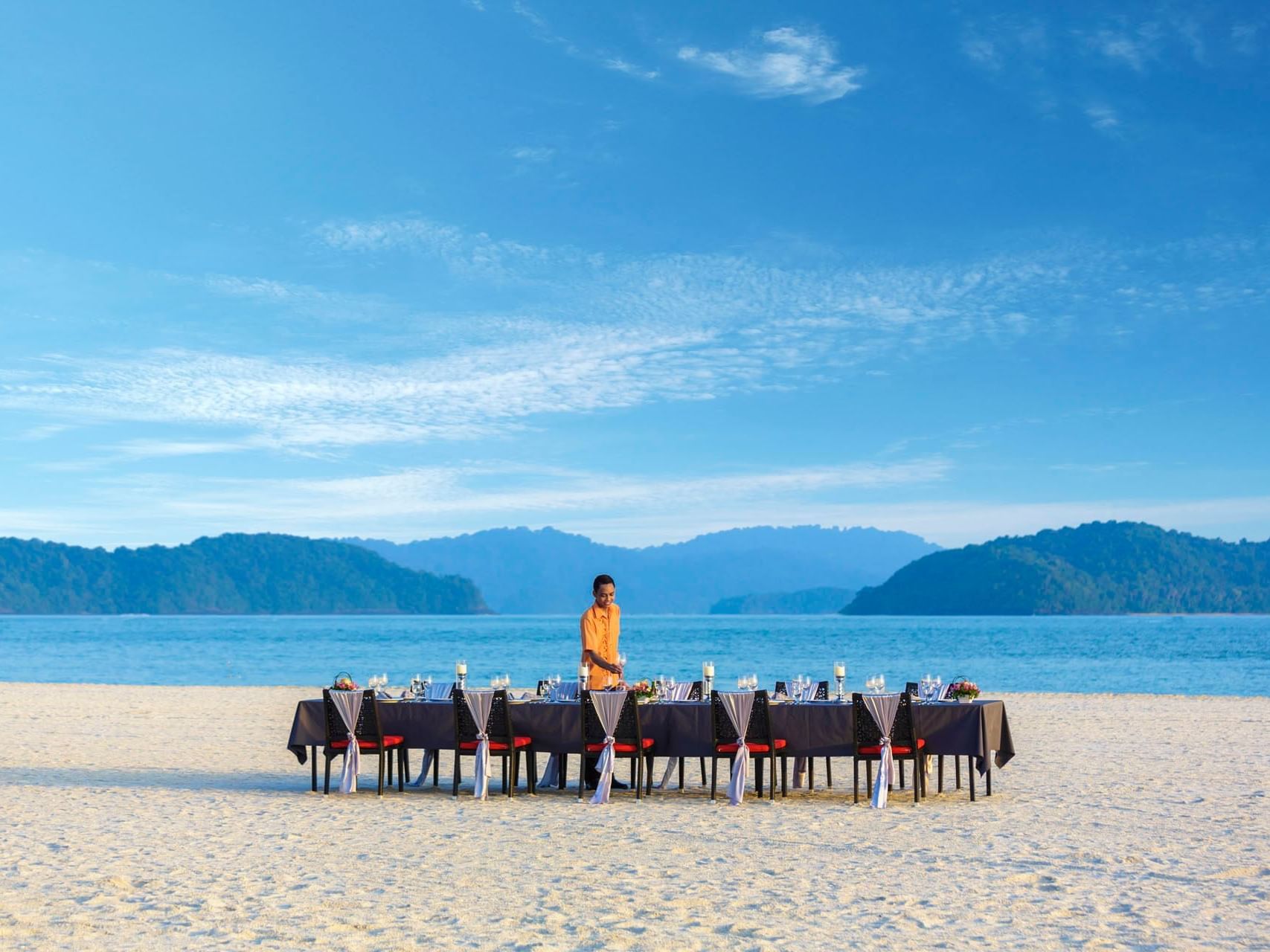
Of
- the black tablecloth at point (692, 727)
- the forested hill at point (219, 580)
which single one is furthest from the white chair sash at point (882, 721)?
the forested hill at point (219, 580)

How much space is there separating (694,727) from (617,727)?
570 millimetres

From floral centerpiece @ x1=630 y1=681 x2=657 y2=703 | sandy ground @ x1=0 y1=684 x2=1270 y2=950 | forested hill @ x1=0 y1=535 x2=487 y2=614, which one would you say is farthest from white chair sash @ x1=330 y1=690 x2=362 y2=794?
forested hill @ x1=0 y1=535 x2=487 y2=614

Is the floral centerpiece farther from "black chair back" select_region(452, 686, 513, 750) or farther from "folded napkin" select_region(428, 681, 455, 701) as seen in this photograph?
"folded napkin" select_region(428, 681, 455, 701)

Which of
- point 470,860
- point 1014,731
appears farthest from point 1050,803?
point 1014,731

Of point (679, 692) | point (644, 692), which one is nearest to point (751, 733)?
point (644, 692)

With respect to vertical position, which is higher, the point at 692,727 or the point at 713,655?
the point at 692,727

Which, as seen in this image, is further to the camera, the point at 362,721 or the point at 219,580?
the point at 219,580

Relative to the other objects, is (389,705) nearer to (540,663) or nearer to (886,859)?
(886,859)

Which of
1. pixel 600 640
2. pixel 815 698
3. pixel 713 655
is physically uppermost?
pixel 600 640

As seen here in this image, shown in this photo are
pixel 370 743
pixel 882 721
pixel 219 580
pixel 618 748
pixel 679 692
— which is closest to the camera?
pixel 882 721

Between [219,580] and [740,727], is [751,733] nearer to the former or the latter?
[740,727]

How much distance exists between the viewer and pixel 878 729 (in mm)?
9320

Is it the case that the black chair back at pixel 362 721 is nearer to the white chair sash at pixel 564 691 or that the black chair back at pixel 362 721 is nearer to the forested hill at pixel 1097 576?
the white chair sash at pixel 564 691

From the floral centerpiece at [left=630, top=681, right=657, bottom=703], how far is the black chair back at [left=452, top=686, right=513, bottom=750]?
0.96 meters
